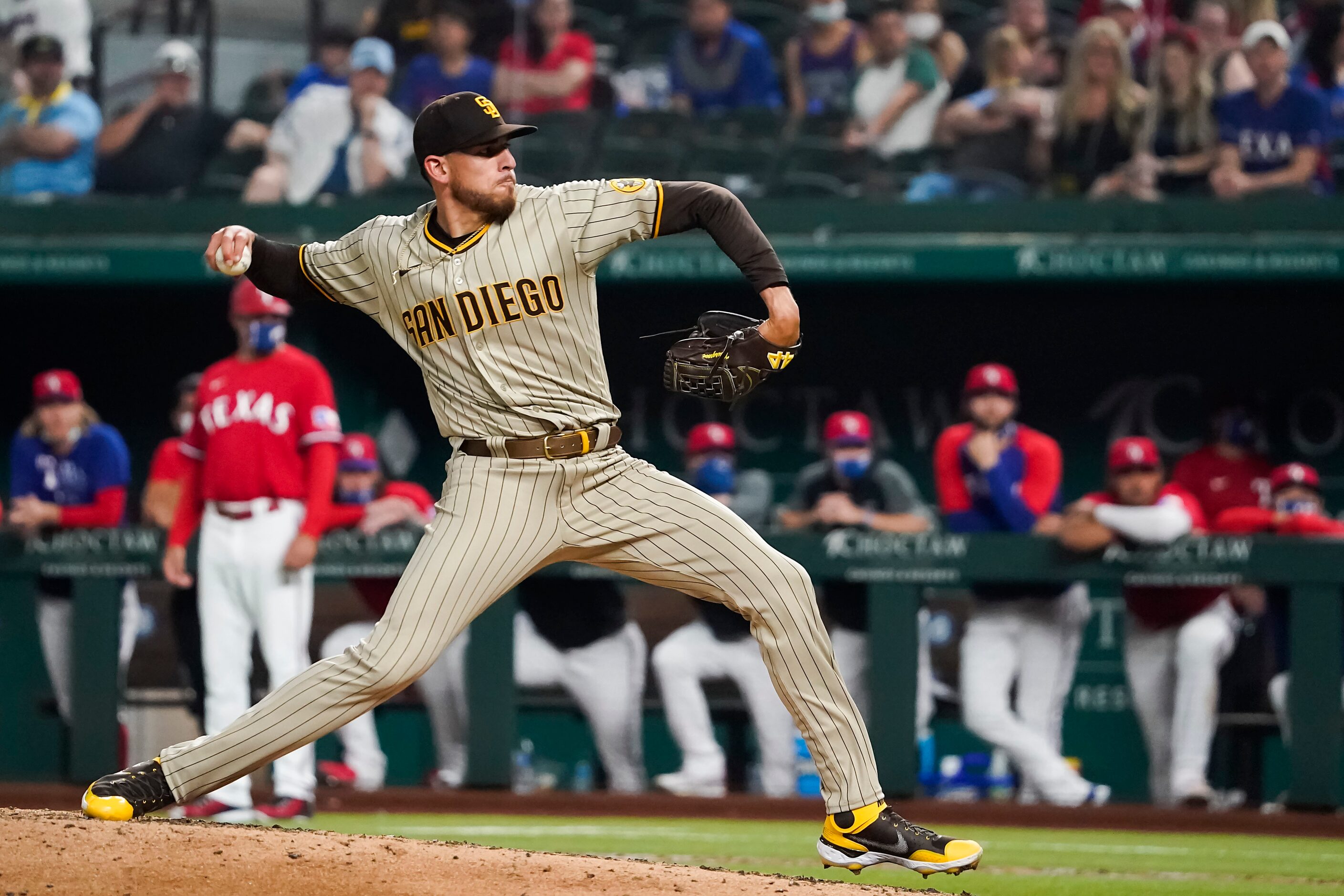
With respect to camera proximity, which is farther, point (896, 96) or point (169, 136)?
point (169, 136)

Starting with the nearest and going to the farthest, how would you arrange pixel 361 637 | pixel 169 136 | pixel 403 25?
pixel 361 637 → pixel 169 136 → pixel 403 25

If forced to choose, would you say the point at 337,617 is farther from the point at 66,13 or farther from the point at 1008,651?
the point at 66,13

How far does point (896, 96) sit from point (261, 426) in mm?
4002

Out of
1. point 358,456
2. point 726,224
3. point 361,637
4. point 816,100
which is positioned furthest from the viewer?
point 816,100

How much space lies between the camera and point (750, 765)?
21.9ft

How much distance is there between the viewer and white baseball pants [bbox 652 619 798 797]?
665 centimetres

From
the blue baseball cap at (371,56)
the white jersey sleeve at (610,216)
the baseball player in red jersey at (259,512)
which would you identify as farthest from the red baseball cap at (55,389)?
the white jersey sleeve at (610,216)

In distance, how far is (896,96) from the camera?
8.40 metres

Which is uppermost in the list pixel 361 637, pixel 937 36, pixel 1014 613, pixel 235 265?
pixel 937 36

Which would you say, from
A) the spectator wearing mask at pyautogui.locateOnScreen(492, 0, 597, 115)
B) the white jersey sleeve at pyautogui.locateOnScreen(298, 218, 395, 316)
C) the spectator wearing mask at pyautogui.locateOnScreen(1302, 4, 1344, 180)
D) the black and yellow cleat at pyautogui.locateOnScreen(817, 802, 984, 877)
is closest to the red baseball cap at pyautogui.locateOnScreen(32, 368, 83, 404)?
the spectator wearing mask at pyautogui.locateOnScreen(492, 0, 597, 115)

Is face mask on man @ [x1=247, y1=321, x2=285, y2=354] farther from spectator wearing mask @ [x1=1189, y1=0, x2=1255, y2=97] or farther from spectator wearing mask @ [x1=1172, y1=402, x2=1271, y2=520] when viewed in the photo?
spectator wearing mask @ [x1=1189, y1=0, x2=1255, y2=97]

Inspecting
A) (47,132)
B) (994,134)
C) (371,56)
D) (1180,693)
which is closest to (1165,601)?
(1180,693)

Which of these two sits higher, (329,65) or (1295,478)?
(329,65)

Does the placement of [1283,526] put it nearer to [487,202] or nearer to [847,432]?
[847,432]
